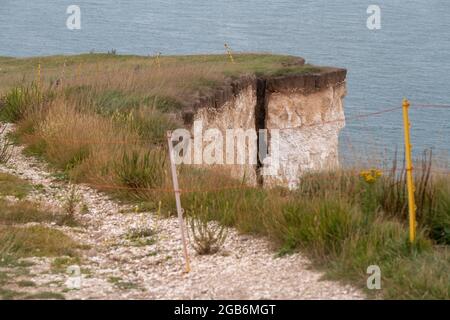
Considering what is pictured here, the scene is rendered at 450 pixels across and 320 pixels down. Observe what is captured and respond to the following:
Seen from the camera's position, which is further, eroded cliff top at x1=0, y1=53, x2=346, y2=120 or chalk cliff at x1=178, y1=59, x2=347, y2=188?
chalk cliff at x1=178, y1=59, x2=347, y2=188

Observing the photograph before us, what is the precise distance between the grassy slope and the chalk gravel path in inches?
10.1

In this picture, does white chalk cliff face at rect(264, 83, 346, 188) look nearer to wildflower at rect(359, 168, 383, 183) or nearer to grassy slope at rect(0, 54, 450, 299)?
grassy slope at rect(0, 54, 450, 299)

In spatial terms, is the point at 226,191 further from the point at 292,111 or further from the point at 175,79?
the point at 292,111

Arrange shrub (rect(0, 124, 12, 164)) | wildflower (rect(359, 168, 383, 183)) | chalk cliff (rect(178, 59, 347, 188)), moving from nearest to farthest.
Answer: wildflower (rect(359, 168, 383, 183)) < shrub (rect(0, 124, 12, 164)) < chalk cliff (rect(178, 59, 347, 188))

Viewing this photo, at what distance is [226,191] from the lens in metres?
11.3

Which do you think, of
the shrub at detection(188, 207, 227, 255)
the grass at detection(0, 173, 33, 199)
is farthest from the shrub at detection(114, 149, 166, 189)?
the shrub at detection(188, 207, 227, 255)

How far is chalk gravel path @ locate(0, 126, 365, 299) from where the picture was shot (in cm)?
801

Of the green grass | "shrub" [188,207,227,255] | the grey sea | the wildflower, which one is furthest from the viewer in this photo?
the grey sea

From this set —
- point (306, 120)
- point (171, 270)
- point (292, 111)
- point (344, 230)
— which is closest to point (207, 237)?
point (171, 270)

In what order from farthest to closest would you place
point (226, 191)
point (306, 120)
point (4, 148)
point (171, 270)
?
1. point (306, 120)
2. point (4, 148)
3. point (226, 191)
4. point (171, 270)

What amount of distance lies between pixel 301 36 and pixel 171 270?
222 ft
